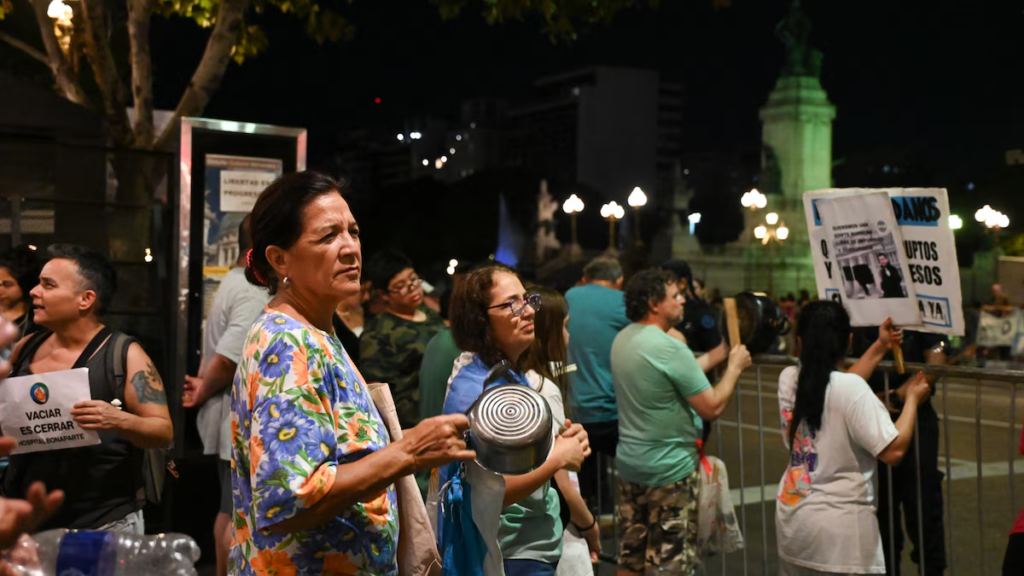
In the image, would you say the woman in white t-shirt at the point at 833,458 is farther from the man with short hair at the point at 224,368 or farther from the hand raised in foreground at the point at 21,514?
the hand raised in foreground at the point at 21,514

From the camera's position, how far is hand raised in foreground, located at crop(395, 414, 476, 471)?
2471 millimetres

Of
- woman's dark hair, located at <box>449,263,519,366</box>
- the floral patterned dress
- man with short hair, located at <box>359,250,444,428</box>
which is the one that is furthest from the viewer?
man with short hair, located at <box>359,250,444,428</box>

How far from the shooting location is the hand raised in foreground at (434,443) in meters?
2.47

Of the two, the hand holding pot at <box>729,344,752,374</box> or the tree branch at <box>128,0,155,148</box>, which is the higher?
the tree branch at <box>128,0,155,148</box>

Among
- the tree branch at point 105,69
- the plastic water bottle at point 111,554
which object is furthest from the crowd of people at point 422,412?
the tree branch at point 105,69

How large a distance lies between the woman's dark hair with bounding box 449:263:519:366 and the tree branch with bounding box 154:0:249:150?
17.9ft

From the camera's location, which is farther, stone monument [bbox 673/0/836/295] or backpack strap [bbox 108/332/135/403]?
stone monument [bbox 673/0/836/295]

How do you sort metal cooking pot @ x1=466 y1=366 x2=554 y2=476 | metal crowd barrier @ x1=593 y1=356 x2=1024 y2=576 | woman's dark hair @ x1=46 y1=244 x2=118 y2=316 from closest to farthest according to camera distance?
metal cooking pot @ x1=466 y1=366 x2=554 y2=476, woman's dark hair @ x1=46 y1=244 x2=118 y2=316, metal crowd barrier @ x1=593 y1=356 x2=1024 y2=576

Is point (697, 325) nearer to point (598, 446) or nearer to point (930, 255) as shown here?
point (598, 446)

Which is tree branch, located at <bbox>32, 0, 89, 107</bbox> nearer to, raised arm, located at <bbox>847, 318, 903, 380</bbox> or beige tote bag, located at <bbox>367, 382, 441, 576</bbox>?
raised arm, located at <bbox>847, 318, 903, 380</bbox>

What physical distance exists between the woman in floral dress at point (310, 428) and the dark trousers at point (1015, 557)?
2436mm

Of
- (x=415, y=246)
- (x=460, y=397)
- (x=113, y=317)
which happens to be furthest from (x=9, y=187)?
(x=415, y=246)

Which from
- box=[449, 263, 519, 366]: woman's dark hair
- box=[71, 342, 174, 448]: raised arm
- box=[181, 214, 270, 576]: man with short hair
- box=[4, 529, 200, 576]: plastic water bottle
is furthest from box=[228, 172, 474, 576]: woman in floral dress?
box=[181, 214, 270, 576]: man with short hair

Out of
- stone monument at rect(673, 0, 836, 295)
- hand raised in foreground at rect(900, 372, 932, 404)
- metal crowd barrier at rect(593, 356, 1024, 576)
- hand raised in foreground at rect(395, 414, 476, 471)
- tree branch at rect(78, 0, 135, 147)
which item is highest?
stone monument at rect(673, 0, 836, 295)
